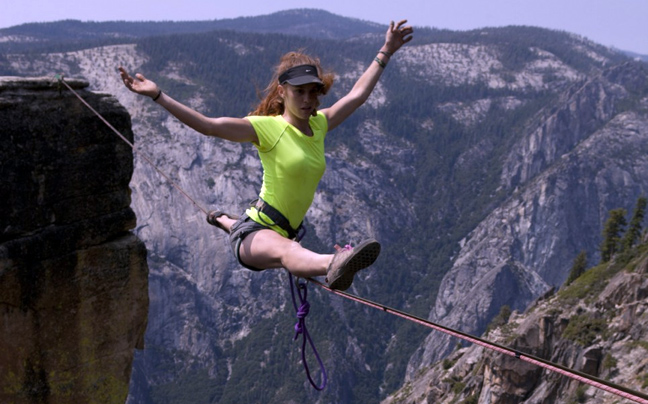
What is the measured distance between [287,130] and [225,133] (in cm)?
98

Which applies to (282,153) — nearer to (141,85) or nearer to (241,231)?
(241,231)

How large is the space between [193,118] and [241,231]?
1.89 m

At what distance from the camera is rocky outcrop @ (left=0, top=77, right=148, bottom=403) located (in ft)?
32.1

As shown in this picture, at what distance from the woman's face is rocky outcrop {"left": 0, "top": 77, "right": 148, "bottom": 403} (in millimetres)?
2892

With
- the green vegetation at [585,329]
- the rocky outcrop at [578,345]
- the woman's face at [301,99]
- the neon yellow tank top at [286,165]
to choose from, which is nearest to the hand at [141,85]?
the neon yellow tank top at [286,165]

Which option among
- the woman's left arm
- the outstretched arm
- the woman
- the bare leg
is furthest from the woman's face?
the bare leg

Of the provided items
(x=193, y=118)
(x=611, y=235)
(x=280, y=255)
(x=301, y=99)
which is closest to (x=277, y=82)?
(x=301, y=99)

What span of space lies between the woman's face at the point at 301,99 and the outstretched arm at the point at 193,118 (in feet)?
2.32

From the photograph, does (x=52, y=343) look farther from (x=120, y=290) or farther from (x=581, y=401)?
(x=581, y=401)

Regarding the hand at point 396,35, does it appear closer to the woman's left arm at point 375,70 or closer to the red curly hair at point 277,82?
the woman's left arm at point 375,70

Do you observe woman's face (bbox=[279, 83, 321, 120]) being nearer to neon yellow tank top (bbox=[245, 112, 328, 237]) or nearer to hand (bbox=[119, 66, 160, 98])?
neon yellow tank top (bbox=[245, 112, 328, 237])

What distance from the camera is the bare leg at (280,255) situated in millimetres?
8289

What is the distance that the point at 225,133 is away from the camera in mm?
8594

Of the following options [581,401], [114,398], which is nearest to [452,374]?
[581,401]
